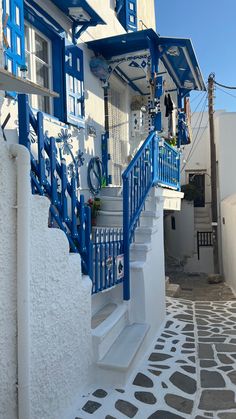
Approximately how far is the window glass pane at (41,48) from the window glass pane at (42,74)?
11 centimetres

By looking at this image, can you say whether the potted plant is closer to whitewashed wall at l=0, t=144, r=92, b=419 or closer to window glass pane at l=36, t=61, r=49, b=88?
window glass pane at l=36, t=61, r=49, b=88

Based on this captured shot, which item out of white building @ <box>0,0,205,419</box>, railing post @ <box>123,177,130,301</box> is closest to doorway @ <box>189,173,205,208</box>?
white building @ <box>0,0,205,419</box>

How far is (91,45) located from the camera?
660cm

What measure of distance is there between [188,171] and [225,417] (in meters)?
16.0

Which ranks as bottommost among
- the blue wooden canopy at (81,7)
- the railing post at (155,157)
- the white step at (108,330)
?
the white step at (108,330)

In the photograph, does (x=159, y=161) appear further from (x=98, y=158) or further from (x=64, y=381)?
(x=64, y=381)

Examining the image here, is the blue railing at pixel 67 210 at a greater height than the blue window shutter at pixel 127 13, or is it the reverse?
the blue window shutter at pixel 127 13

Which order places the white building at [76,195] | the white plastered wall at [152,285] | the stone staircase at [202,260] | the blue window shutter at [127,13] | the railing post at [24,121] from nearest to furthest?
1. the white building at [76,195]
2. the railing post at [24,121]
3. the white plastered wall at [152,285]
4. the blue window shutter at [127,13]
5. the stone staircase at [202,260]

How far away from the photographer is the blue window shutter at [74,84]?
5641 mm

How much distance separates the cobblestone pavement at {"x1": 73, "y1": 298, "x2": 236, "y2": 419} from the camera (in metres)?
3.36

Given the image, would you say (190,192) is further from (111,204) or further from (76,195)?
(76,195)

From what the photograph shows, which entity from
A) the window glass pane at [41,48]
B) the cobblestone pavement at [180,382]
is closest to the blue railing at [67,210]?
the cobblestone pavement at [180,382]

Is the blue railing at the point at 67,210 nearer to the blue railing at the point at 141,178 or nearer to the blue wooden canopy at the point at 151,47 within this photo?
the blue railing at the point at 141,178

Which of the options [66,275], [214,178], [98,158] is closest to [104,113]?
[98,158]
